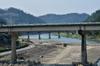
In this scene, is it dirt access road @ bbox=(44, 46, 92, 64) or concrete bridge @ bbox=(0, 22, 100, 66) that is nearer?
concrete bridge @ bbox=(0, 22, 100, 66)

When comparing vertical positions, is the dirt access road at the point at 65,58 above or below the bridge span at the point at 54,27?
below

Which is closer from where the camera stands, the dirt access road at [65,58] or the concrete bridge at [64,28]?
the concrete bridge at [64,28]

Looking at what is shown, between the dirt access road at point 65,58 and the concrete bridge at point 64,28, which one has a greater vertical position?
the concrete bridge at point 64,28

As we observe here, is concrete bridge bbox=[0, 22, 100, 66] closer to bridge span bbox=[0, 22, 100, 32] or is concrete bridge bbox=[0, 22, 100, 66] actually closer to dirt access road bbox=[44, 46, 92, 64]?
bridge span bbox=[0, 22, 100, 32]

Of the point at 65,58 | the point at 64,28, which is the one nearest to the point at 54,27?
the point at 64,28

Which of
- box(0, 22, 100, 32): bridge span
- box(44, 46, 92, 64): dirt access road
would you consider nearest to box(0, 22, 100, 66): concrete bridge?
box(0, 22, 100, 32): bridge span

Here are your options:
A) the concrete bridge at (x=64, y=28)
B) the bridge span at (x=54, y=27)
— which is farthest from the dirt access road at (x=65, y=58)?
the bridge span at (x=54, y=27)

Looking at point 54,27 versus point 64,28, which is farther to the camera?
point 54,27

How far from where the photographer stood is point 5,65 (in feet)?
251

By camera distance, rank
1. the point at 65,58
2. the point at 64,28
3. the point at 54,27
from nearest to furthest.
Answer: the point at 64,28 < the point at 54,27 < the point at 65,58

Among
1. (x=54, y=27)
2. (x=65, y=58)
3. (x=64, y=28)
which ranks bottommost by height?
(x=65, y=58)

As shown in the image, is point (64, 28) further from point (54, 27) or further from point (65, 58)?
point (65, 58)

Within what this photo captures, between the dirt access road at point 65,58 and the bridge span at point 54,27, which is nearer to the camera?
the bridge span at point 54,27

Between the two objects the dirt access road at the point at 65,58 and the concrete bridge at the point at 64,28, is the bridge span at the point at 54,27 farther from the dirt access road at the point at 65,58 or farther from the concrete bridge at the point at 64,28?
the dirt access road at the point at 65,58
